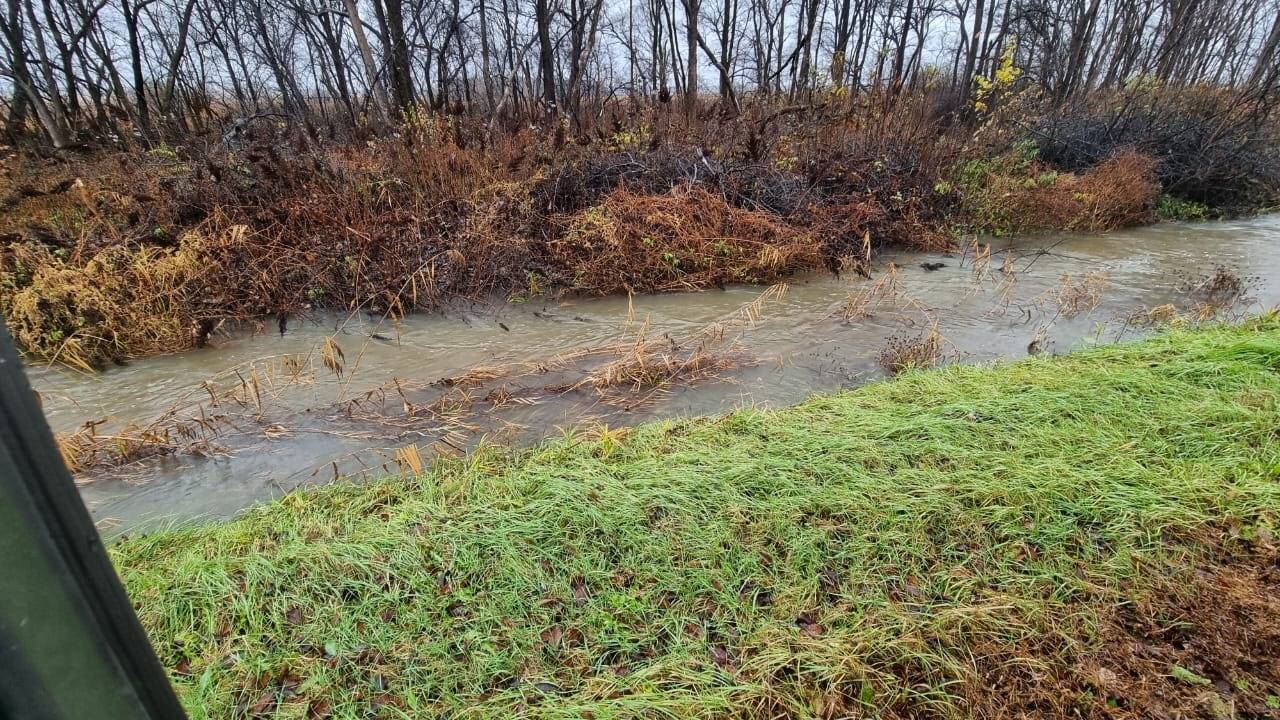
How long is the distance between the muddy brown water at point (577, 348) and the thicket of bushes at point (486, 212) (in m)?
0.38

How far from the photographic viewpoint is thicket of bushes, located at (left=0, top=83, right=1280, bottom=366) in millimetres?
5973

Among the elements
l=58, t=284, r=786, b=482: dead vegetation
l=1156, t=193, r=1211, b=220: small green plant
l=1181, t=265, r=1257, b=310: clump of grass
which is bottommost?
l=58, t=284, r=786, b=482: dead vegetation

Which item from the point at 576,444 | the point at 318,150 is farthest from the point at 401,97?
the point at 576,444

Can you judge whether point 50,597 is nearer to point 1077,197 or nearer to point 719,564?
point 719,564

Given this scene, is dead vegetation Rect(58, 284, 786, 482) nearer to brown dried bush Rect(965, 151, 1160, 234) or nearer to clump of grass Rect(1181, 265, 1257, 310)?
clump of grass Rect(1181, 265, 1257, 310)

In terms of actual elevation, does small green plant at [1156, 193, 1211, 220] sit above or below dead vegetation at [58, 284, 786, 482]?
above

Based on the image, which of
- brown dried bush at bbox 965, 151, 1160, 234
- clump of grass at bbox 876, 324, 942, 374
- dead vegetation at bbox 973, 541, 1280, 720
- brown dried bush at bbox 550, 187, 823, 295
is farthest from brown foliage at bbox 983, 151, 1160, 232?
dead vegetation at bbox 973, 541, 1280, 720

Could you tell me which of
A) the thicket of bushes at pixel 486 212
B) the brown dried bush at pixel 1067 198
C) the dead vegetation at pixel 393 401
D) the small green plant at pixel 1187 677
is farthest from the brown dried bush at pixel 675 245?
the small green plant at pixel 1187 677

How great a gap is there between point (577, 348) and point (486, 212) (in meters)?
2.78

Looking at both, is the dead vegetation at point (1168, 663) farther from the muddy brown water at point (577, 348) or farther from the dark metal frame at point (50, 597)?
the muddy brown water at point (577, 348)

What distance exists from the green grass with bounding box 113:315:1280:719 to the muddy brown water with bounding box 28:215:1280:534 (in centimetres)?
80

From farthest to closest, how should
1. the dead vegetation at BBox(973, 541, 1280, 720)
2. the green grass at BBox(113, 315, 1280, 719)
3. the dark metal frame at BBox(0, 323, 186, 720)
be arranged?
the green grass at BBox(113, 315, 1280, 719) < the dead vegetation at BBox(973, 541, 1280, 720) < the dark metal frame at BBox(0, 323, 186, 720)

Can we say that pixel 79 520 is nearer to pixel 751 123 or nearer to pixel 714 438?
pixel 714 438

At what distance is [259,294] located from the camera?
6527 millimetres
